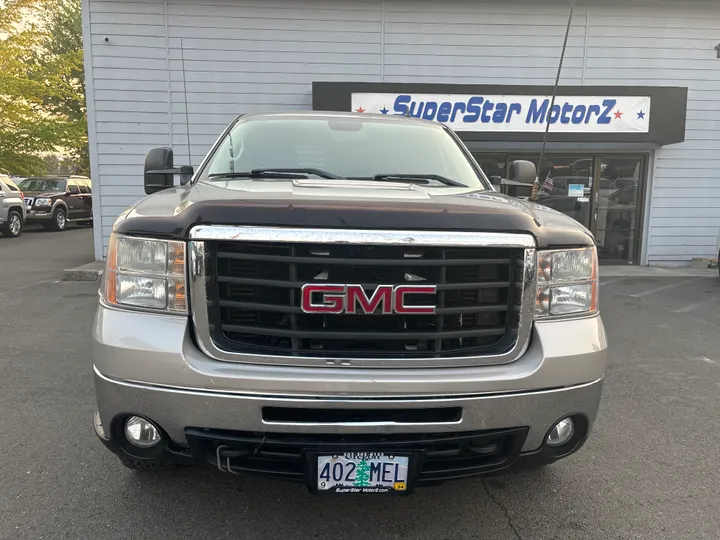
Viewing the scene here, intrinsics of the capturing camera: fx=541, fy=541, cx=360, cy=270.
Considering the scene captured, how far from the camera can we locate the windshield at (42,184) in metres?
17.8

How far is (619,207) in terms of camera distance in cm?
1063

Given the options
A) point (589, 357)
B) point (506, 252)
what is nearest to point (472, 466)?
point (589, 357)

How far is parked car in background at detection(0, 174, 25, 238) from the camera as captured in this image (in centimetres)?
1440

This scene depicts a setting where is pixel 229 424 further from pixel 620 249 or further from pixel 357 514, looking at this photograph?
pixel 620 249

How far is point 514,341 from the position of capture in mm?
2109

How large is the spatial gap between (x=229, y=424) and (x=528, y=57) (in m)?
9.85

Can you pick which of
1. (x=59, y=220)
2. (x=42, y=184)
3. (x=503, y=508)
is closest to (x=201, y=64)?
(x=503, y=508)

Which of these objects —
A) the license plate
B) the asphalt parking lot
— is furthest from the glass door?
the license plate

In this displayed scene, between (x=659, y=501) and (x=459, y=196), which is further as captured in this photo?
(x=659, y=501)

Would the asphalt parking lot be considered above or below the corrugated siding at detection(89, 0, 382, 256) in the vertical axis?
below

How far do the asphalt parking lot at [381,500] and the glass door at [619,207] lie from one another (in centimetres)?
694

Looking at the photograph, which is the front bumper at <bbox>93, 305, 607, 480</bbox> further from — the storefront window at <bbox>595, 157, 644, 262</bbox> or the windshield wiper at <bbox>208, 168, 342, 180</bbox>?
the storefront window at <bbox>595, 157, 644, 262</bbox>

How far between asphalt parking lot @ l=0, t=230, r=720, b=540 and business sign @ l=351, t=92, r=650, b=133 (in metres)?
6.08

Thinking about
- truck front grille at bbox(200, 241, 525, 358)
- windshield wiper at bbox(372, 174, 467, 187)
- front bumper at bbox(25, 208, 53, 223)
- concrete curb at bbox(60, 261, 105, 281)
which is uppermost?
windshield wiper at bbox(372, 174, 467, 187)
